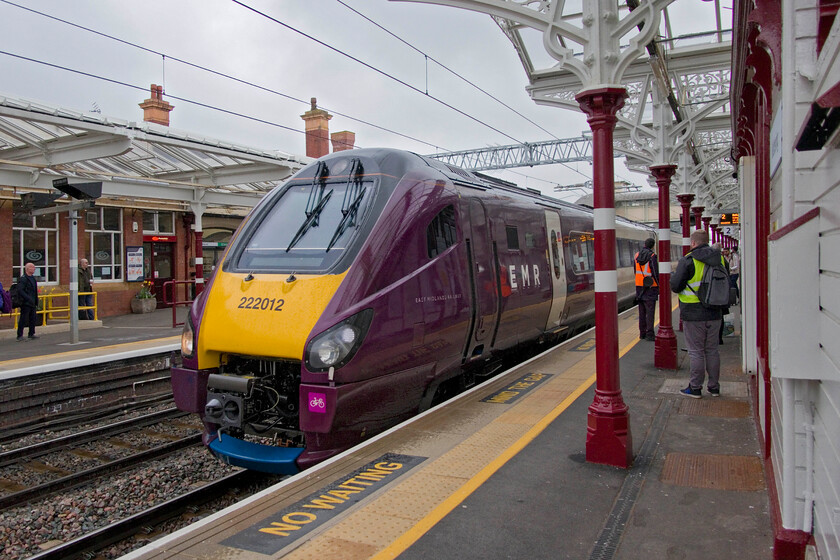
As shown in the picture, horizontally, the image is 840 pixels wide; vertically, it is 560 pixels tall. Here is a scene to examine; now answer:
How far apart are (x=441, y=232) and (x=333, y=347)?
77.0 inches

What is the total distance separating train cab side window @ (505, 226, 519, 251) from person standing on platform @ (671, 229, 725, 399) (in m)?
2.12

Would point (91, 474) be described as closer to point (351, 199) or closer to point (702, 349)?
point (351, 199)

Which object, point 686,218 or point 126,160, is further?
point 126,160

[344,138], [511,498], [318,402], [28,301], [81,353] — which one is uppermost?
[344,138]

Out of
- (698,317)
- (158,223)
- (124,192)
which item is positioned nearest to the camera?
(698,317)

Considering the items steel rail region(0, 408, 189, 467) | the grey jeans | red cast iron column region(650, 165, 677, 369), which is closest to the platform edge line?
the grey jeans

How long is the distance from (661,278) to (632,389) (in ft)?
8.18

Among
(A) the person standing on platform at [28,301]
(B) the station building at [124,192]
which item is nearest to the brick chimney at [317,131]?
(B) the station building at [124,192]

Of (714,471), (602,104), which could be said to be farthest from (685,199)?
(714,471)

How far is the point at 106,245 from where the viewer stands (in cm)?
1989

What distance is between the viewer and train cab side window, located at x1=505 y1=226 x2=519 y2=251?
8.20 metres

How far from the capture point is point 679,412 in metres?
6.38

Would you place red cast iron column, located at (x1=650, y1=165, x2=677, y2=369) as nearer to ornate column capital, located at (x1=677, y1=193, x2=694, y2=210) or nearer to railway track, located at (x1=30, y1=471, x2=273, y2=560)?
ornate column capital, located at (x1=677, y1=193, x2=694, y2=210)

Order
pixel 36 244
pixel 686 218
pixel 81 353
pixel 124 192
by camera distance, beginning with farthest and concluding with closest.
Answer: pixel 36 244, pixel 124 192, pixel 686 218, pixel 81 353
